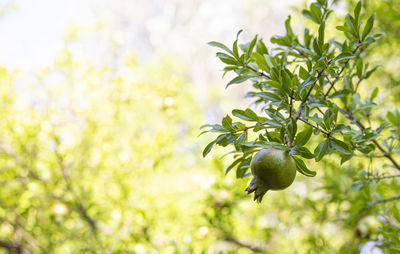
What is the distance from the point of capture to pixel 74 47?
5.67 feet

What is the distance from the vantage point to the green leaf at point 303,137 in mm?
346

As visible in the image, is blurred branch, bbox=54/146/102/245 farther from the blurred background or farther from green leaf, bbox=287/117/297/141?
green leaf, bbox=287/117/297/141

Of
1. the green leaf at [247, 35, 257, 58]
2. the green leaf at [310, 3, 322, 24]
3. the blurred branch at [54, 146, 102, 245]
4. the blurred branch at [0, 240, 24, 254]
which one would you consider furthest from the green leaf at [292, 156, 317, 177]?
the blurred branch at [0, 240, 24, 254]

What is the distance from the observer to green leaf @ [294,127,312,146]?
0.35m

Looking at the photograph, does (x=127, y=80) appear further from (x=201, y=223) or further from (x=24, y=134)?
(x=201, y=223)

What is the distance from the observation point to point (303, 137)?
1.14 feet

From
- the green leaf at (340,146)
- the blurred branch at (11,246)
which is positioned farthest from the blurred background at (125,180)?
the green leaf at (340,146)

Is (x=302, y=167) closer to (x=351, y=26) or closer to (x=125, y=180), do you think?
(x=351, y=26)

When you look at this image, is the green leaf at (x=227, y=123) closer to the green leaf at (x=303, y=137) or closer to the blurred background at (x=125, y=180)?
the green leaf at (x=303, y=137)

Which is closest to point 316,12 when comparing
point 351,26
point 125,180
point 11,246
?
point 351,26

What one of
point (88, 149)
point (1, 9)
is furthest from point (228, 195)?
point (1, 9)

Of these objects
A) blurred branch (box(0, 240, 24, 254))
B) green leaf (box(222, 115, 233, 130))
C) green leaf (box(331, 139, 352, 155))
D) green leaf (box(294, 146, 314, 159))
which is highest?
green leaf (box(222, 115, 233, 130))

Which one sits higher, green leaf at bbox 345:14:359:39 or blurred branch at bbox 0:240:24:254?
green leaf at bbox 345:14:359:39

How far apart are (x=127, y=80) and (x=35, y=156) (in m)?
0.57
